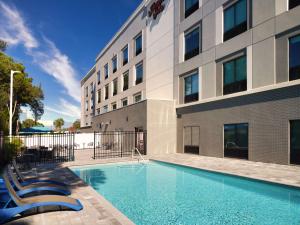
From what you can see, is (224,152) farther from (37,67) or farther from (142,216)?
(37,67)

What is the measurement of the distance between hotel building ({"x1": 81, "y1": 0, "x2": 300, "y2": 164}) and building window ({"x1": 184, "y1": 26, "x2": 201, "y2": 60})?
0.08 metres

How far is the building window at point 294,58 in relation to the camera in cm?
1243

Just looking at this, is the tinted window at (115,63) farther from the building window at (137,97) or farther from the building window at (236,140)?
the building window at (236,140)

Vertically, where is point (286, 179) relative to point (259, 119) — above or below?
below

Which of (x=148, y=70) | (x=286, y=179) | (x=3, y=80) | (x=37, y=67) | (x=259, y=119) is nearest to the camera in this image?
(x=286, y=179)

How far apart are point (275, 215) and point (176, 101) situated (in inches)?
612

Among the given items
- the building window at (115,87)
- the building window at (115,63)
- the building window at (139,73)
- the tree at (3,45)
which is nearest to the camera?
the building window at (139,73)

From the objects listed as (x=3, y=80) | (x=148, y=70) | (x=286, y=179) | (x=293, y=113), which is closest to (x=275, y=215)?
(x=286, y=179)

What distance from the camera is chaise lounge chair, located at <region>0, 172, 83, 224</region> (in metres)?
5.36

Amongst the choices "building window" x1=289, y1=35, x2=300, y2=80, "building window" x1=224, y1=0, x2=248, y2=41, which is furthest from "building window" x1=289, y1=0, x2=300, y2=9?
"building window" x1=224, y1=0, x2=248, y2=41

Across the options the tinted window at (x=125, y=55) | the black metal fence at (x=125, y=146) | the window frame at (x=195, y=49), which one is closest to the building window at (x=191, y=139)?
the black metal fence at (x=125, y=146)

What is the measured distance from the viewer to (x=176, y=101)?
21.9 meters

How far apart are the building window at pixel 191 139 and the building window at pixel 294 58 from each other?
8.29 meters

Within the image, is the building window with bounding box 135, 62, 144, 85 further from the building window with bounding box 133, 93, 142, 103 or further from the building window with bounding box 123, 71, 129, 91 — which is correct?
the building window with bounding box 123, 71, 129, 91
